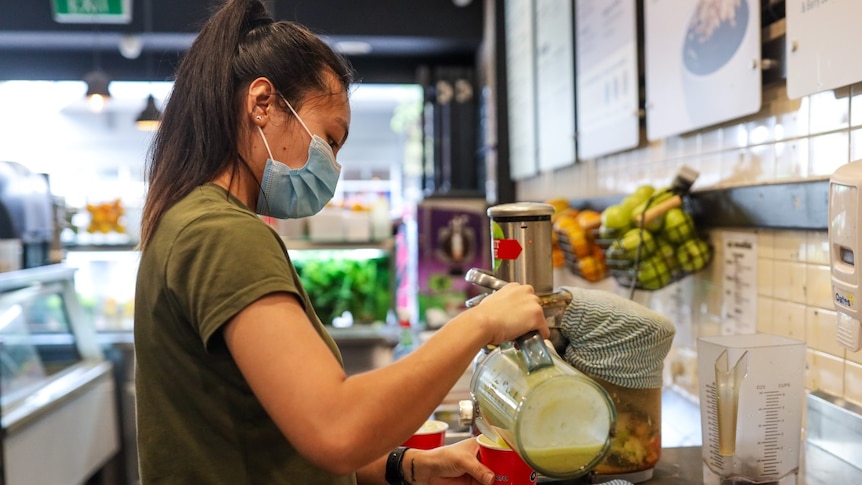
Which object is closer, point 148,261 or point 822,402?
point 148,261

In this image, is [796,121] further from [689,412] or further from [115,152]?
[115,152]

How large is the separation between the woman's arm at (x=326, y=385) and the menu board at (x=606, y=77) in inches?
75.9

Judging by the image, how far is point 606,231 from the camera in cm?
219

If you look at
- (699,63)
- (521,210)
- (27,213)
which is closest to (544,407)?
(521,210)

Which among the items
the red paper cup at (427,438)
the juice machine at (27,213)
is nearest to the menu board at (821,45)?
the red paper cup at (427,438)

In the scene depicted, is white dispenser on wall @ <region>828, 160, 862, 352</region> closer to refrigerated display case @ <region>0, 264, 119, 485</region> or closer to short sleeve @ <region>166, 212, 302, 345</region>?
short sleeve @ <region>166, 212, 302, 345</region>

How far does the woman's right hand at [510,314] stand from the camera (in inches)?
38.1

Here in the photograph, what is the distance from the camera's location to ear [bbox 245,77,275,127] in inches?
44.4

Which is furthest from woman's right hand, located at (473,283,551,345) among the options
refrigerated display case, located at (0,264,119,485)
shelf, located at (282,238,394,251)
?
shelf, located at (282,238,394,251)

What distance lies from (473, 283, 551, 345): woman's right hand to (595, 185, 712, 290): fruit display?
3.77 ft

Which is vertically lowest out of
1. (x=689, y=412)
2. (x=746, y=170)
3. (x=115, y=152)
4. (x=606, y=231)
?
(x=689, y=412)

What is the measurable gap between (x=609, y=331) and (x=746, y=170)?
0.88 metres

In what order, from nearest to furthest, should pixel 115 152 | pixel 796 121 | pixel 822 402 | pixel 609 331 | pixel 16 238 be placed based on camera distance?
pixel 609 331
pixel 822 402
pixel 796 121
pixel 16 238
pixel 115 152

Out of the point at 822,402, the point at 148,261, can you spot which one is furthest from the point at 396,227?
the point at 148,261
